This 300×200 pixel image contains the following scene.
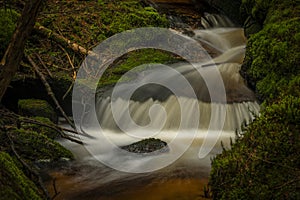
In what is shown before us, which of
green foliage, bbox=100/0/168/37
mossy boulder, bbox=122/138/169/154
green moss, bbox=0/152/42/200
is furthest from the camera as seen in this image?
green foliage, bbox=100/0/168/37

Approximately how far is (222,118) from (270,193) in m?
3.22

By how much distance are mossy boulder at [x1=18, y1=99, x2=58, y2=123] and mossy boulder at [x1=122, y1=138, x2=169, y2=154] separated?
4.44 feet

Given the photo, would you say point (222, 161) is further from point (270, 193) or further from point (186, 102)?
point (186, 102)

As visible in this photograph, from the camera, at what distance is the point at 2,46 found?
6293 millimetres

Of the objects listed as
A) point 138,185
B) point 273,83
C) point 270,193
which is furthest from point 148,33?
point 270,193

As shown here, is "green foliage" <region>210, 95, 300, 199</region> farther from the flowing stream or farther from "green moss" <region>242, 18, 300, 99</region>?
"green moss" <region>242, 18, 300, 99</region>

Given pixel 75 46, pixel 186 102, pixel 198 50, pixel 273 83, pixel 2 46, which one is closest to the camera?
pixel 273 83

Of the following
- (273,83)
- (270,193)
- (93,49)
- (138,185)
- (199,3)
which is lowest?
(138,185)

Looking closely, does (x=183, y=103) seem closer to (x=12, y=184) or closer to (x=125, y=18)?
(x=125, y=18)

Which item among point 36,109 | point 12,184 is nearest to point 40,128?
point 36,109

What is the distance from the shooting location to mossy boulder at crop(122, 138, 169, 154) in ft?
17.8

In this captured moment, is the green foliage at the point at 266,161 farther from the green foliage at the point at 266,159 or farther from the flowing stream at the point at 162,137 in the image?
the flowing stream at the point at 162,137

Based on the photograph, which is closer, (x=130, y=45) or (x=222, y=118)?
(x=222, y=118)

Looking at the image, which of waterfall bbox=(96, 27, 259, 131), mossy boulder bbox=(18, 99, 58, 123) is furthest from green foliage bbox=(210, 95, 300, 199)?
mossy boulder bbox=(18, 99, 58, 123)
